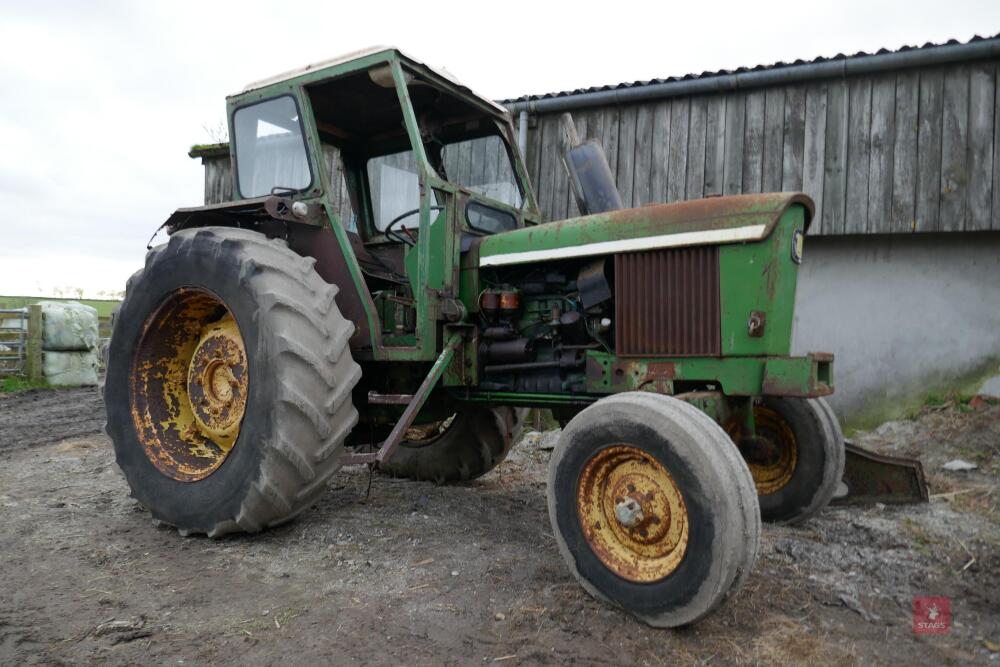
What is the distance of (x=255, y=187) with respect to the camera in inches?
169

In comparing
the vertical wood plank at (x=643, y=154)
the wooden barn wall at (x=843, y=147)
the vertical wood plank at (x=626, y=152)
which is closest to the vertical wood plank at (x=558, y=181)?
the wooden barn wall at (x=843, y=147)

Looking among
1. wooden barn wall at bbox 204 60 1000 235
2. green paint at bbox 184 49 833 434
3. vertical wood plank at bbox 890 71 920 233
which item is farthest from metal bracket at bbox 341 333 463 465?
vertical wood plank at bbox 890 71 920 233

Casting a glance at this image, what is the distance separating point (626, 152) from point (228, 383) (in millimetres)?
4764

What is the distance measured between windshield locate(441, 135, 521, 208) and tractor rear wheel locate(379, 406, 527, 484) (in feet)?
4.67

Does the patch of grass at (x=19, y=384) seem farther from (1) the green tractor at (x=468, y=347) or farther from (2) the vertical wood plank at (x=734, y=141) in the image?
(2) the vertical wood plank at (x=734, y=141)

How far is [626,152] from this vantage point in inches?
276

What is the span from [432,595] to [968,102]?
19.8 ft

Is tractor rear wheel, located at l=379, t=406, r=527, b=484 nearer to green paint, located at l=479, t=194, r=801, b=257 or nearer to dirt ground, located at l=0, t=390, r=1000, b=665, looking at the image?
dirt ground, located at l=0, t=390, r=1000, b=665

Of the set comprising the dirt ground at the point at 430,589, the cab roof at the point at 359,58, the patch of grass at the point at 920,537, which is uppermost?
the cab roof at the point at 359,58

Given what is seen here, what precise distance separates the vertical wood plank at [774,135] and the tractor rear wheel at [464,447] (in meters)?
3.46

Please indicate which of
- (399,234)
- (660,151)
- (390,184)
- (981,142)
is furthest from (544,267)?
(981,142)

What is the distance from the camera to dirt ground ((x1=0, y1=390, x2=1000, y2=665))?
2277 millimetres

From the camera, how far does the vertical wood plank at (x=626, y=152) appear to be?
698 centimetres

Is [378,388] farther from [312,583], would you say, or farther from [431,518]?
[312,583]
